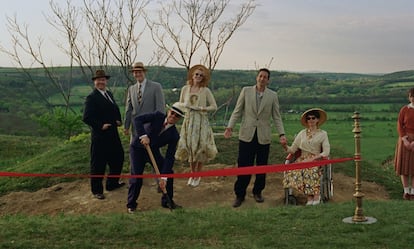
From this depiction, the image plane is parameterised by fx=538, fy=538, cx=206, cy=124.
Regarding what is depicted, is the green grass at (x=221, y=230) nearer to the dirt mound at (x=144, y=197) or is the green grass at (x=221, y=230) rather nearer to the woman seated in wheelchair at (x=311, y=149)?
the woman seated in wheelchair at (x=311, y=149)

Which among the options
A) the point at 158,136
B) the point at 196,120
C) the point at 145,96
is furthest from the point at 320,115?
the point at 145,96

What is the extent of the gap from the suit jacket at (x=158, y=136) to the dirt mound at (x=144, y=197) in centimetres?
75

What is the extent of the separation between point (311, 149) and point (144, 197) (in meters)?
2.44

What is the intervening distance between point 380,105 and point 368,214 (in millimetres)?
29024

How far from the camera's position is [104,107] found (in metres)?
7.51

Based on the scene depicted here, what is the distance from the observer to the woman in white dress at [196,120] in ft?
25.4

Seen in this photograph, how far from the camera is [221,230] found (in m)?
5.30

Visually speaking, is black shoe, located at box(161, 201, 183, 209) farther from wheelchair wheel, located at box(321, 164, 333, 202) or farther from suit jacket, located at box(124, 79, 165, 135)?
wheelchair wheel, located at box(321, 164, 333, 202)

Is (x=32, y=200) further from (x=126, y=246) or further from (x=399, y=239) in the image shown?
(x=399, y=239)

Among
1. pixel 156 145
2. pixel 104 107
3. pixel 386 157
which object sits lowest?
pixel 386 157

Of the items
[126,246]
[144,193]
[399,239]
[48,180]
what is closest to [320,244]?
[399,239]

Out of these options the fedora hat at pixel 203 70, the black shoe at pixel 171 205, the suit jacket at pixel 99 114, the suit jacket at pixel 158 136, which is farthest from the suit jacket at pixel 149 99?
the black shoe at pixel 171 205

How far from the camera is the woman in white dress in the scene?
7754 mm

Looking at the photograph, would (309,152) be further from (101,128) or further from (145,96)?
(101,128)
